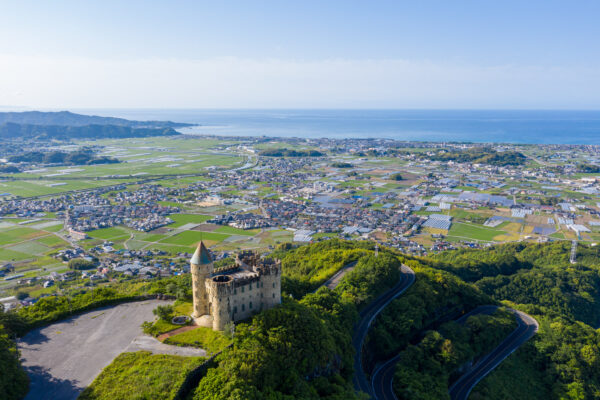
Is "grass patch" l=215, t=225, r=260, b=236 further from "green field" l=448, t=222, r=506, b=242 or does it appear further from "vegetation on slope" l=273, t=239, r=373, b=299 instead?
"green field" l=448, t=222, r=506, b=242

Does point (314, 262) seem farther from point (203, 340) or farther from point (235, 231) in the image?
point (203, 340)

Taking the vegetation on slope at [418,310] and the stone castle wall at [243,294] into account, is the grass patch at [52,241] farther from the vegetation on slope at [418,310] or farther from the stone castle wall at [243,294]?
the vegetation on slope at [418,310]

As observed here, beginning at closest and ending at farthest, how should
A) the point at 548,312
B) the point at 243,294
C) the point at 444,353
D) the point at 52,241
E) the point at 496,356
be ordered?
1. the point at 243,294
2. the point at 444,353
3. the point at 496,356
4. the point at 548,312
5. the point at 52,241

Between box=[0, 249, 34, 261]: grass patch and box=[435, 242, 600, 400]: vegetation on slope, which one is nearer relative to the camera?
box=[435, 242, 600, 400]: vegetation on slope

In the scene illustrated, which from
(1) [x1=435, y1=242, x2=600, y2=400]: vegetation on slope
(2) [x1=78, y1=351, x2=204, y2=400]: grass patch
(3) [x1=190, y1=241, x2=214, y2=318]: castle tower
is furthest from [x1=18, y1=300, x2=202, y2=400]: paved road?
(1) [x1=435, y1=242, x2=600, y2=400]: vegetation on slope

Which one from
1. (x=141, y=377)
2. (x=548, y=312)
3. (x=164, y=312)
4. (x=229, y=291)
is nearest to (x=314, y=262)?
(x=164, y=312)

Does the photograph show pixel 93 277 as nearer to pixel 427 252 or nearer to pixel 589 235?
pixel 427 252

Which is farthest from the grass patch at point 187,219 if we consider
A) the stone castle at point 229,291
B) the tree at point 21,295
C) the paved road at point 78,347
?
the stone castle at point 229,291
